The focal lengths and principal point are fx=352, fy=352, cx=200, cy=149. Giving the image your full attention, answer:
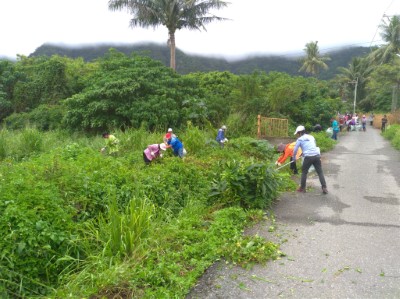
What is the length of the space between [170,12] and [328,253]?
1984cm

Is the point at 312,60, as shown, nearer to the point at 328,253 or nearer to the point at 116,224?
the point at 328,253

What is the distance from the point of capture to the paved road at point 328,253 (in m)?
3.70

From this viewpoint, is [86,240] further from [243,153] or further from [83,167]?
[243,153]

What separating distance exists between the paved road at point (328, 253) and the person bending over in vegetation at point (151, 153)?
3088 millimetres

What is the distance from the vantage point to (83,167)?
21.3 feet

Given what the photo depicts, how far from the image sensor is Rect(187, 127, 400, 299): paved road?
3701 mm

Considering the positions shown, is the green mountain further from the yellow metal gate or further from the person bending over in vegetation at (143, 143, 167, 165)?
the person bending over in vegetation at (143, 143, 167, 165)

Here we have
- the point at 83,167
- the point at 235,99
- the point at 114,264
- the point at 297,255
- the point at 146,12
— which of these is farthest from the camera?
the point at 146,12

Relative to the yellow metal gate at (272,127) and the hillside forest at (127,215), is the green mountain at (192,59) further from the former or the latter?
the hillside forest at (127,215)

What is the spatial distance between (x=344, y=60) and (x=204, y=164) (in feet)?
255

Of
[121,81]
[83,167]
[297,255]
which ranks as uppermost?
[121,81]

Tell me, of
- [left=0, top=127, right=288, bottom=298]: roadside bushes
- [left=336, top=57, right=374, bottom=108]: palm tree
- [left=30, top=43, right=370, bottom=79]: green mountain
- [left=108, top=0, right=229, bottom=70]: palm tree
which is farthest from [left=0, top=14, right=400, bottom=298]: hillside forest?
[left=336, top=57, right=374, bottom=108]: palm tree

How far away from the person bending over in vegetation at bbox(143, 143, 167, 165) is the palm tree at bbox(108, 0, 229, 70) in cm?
1535

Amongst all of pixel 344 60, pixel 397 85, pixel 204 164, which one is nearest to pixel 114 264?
pixel 204 164
